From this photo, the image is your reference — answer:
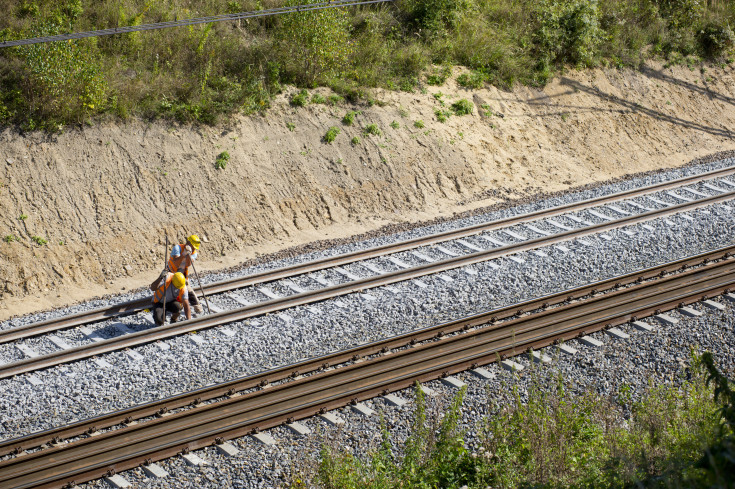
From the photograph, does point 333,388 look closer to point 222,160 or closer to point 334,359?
point 334,359

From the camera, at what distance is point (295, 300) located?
41.1ft

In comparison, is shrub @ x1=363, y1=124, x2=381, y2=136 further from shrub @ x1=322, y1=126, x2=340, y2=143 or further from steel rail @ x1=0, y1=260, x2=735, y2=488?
steel rail @ x1=0, y1=260, x2=735, y2=488

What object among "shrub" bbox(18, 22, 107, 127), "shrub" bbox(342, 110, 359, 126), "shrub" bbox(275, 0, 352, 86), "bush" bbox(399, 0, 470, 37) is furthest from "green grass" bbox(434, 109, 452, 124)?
"shrub" bbox(18, 22, 107, 127)

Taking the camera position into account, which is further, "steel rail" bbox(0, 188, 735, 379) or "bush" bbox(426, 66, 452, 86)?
"bush" bbox(426, 66, 452, 86)

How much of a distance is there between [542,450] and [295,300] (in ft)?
20.3

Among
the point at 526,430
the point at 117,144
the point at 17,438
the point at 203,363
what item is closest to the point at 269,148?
the point at 117,144

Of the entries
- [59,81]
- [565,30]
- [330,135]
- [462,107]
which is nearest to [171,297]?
→ [59,81]

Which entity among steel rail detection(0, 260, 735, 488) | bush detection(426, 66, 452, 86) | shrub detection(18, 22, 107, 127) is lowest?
steel rail detection(0, 260, 735, 488)

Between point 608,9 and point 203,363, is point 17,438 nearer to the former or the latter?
point 203,363

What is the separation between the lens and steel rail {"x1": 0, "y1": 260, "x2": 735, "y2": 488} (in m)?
8.13

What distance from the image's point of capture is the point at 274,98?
19.2 m

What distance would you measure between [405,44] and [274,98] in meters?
5.74

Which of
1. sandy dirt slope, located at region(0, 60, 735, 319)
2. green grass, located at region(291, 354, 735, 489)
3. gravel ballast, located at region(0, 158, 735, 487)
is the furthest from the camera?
sandy dirt slope, located at region(0, 60, 735, 319)

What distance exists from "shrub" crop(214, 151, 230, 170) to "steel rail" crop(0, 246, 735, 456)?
8.51 metres
